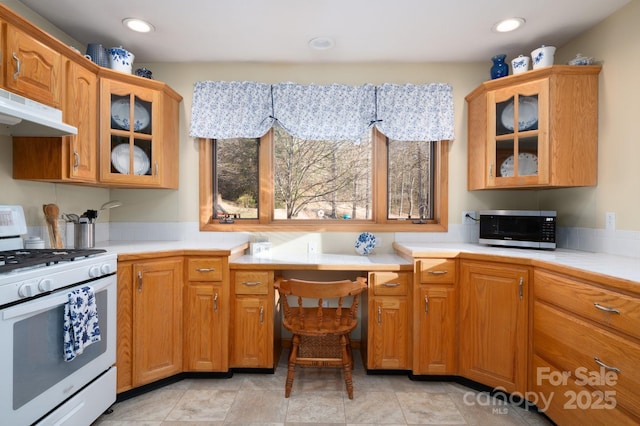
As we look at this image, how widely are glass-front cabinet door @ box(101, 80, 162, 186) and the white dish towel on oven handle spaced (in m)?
0.97

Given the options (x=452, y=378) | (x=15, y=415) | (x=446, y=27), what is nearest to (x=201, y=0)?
(x=446, y=27)

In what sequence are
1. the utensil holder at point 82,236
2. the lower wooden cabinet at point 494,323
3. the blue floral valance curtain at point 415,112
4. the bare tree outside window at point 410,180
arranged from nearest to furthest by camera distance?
the lower wooden cabinet at point 494,323 < the utensil holder at point 82,236 < the blue floral valance curtain at point 415,112 < the bare tree outside window at point 410,180

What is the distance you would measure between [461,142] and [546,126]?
2.31ft

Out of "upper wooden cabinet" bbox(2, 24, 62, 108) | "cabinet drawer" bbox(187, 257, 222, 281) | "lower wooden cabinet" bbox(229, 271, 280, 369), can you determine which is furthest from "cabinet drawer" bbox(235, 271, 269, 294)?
"upper wooden cabinet" bbox(2, 24, 62, 108)

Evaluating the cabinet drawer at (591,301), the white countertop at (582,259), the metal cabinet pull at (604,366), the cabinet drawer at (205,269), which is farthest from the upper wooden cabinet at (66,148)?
the metal cabinet pull at (604,366)

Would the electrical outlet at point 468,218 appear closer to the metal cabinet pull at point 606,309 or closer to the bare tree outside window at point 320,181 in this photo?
the bare tree outside window at point 320,181

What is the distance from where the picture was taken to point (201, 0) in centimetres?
207

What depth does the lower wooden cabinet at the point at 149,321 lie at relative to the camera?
2.11 meters

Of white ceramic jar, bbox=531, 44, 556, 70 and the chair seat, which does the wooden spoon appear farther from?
white ceramic jar, bbox=531, 44, 556, 70

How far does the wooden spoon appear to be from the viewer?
216cm

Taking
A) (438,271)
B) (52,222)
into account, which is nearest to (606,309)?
(438,271)

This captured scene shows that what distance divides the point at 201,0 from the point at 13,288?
1.83 metres

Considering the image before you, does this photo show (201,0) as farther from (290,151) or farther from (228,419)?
(228,419)

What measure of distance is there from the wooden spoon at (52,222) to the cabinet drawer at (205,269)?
0.81 meters
